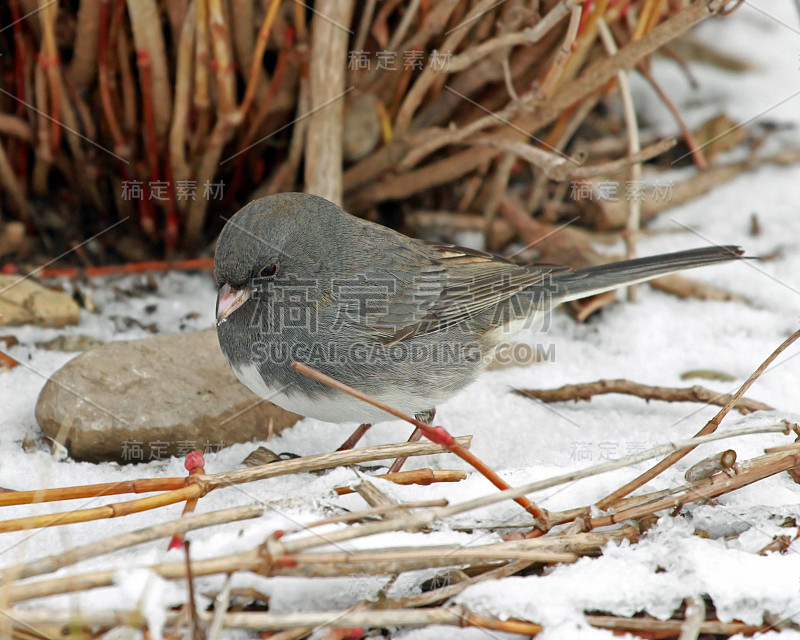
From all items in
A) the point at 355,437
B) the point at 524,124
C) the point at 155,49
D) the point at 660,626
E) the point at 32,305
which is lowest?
the point at 660,626

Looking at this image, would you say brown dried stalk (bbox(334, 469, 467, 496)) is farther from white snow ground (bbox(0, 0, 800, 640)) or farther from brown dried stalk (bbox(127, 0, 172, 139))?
brown dried stalk (bbox(127, 0, 172, 139))

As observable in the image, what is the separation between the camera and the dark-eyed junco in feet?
8.14

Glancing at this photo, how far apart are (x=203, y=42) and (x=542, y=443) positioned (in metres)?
1.94

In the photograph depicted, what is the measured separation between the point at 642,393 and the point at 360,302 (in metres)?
1.05

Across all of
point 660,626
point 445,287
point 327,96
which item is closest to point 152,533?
point 660,626

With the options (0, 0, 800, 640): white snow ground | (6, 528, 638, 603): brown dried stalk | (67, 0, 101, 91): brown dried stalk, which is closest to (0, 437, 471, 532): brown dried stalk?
Result: (0, 0, 800, 640): white snow ground

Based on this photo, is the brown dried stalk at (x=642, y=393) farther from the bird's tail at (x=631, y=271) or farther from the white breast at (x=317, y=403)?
the white breast at (x=317, y=403)

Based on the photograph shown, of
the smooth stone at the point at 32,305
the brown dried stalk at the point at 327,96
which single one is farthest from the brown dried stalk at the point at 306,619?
the brown dried stalk at the point at 327,96

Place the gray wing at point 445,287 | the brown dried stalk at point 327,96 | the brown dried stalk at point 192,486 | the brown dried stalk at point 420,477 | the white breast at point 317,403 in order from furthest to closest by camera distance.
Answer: the brown dried stalk at point 327,96
the gray wing at point 445,287
the white breast at point 317,403
the brown dried stalk at point 420,477
the brown dried stalk at point 192,486

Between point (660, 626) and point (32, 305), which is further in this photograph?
point (32, 305)

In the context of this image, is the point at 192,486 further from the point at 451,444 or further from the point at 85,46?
the point at 85,46

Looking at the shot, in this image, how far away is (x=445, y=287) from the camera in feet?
9.62

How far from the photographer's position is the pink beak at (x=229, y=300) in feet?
8.14

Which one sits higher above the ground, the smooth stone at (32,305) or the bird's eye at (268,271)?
the bird's eye at (268,271)
